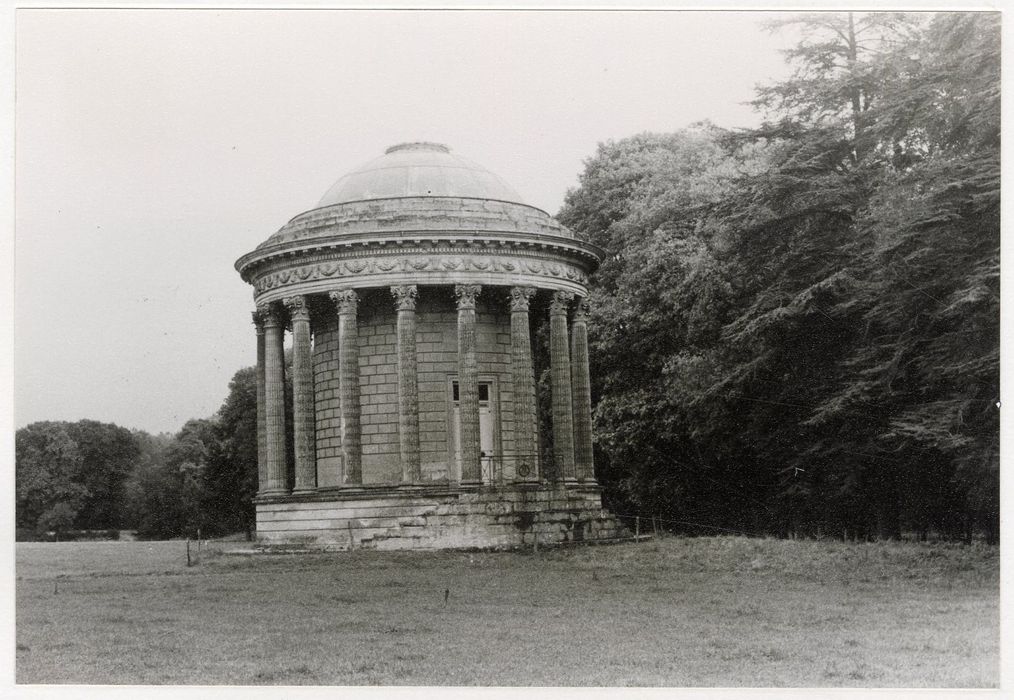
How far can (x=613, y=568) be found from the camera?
27453 mm

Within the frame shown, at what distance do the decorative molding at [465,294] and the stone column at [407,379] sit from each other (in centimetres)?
124

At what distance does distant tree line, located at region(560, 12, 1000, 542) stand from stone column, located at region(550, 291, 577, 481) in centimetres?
381

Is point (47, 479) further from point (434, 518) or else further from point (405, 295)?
point (434, 518)

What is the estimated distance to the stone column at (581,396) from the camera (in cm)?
3756

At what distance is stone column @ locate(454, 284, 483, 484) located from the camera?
33875 millimetres

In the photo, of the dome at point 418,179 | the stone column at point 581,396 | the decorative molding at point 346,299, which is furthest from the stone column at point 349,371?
the stone column at point 581,396

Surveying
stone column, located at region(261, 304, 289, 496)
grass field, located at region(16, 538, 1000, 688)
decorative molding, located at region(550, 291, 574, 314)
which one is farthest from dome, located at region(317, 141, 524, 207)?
grass field, located at region(16, 538, 1000, 688)

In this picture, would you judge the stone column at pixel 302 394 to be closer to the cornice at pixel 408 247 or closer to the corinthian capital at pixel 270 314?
the corinthian capital at pixel 270 314

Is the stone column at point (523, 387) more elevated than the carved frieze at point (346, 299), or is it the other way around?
the carved frieze at point (346, 299)

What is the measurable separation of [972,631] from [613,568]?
1040cm

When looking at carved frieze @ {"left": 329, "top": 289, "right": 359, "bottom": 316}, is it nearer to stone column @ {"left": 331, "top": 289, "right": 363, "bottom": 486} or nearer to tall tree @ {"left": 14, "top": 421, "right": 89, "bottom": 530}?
stone column @ {"left": 331, "top": 289, "right": 363, "bottom": 486}

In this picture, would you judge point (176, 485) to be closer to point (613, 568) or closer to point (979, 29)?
point (613, 568)

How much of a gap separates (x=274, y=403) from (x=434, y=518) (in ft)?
26.0

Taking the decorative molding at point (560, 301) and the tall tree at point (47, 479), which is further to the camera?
the tall tree at point (47, 479)
